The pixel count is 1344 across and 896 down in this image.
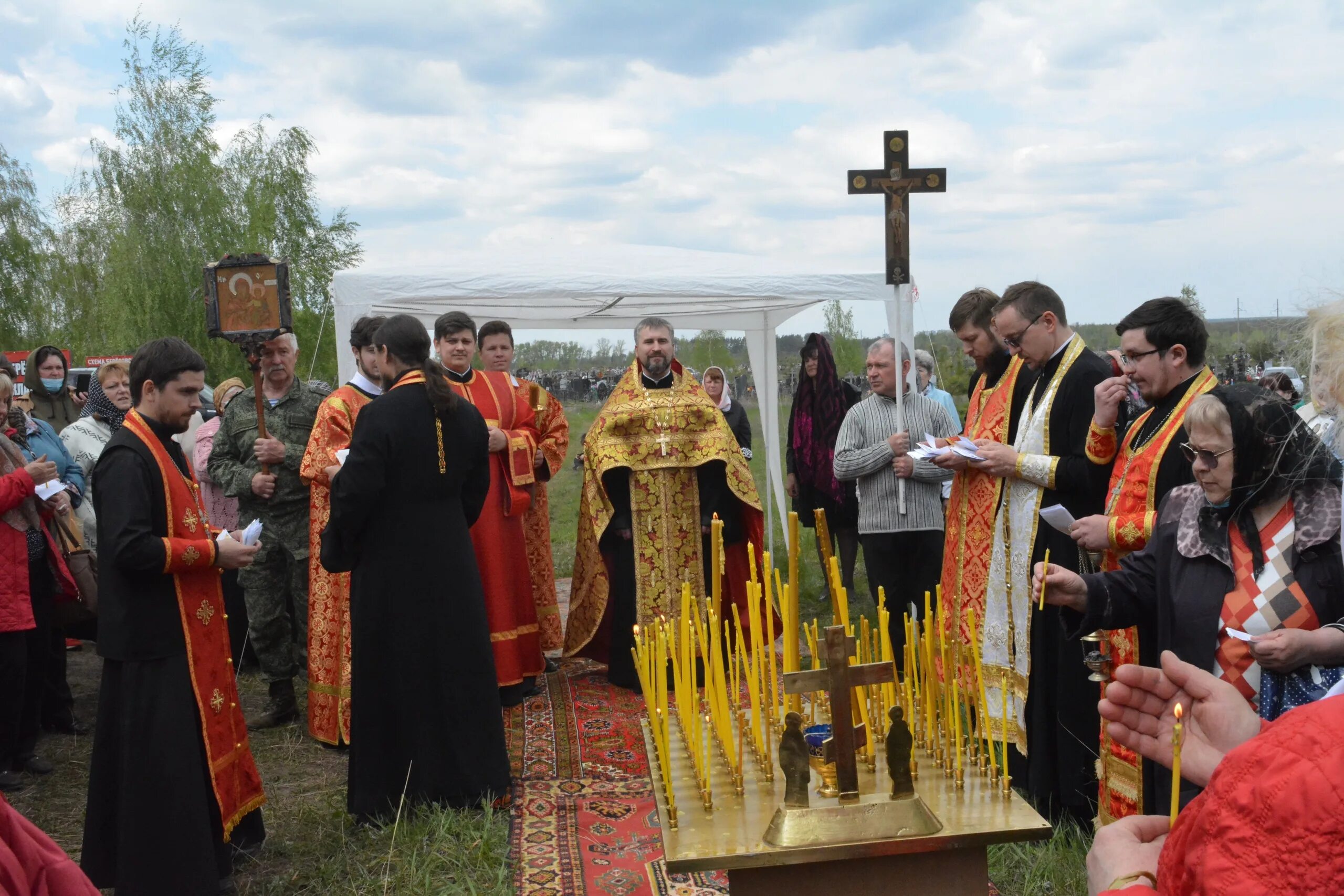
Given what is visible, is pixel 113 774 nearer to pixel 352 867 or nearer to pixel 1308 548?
pixel 352 867

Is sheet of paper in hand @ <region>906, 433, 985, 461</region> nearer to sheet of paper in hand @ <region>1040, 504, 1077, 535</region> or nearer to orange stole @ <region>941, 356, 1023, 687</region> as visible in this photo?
orange stole @ <region>941, 356, 1023, 687</region>

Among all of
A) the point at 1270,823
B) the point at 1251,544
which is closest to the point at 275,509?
the point at 1251,544

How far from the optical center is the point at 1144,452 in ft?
11.2

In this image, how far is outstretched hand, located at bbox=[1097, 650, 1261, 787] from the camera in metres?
1.73

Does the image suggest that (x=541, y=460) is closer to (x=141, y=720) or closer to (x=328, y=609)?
(x=328, y=609)

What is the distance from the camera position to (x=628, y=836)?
165 inches

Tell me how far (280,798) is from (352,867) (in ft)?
3.24

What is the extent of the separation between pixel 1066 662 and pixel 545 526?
3410 millimetres

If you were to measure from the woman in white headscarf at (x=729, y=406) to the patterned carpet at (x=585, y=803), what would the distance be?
3.11 m

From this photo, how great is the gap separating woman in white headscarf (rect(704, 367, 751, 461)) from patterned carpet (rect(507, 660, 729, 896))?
3111 millimetres

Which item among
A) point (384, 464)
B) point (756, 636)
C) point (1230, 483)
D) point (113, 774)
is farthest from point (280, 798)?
point (1230, 483)

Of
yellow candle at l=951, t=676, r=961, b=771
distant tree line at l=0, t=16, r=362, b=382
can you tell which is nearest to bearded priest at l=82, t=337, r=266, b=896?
yellow candle at l=951, t=676, r=961, b=771

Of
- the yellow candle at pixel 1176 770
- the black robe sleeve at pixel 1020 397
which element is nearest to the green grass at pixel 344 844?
the black robe sleeve at pixel 1020 397

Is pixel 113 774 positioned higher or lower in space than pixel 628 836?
higher
